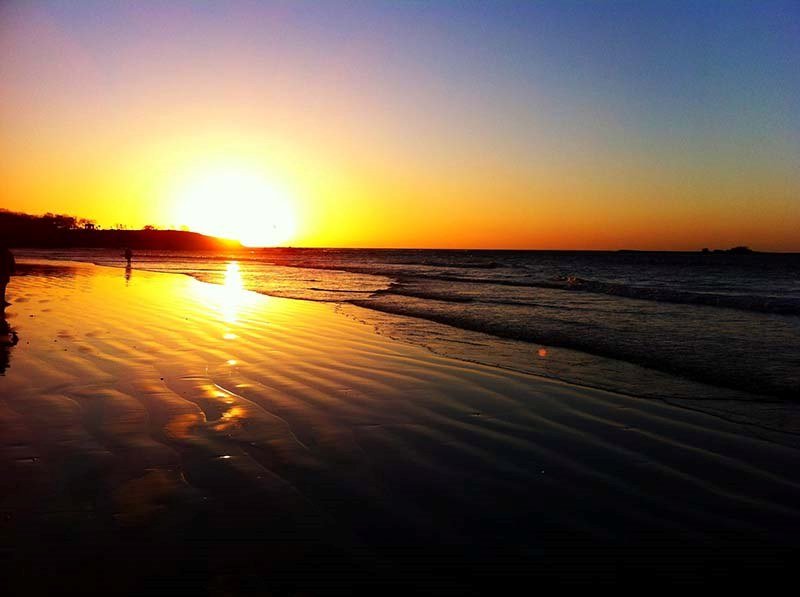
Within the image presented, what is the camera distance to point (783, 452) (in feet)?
18.7

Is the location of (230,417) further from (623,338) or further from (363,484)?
(623,338)

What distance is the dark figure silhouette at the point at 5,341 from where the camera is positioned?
8712mm

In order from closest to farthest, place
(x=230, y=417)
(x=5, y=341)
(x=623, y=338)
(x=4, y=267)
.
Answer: (x=230, y=417) < (x=5, y=341) < (x=623, y=338) < (x=4, y=267)

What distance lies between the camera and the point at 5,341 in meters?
10.7

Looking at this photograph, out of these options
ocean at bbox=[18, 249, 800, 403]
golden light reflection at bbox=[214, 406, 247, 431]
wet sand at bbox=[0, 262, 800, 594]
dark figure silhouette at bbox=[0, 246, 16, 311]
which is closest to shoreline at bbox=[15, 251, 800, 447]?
ocean at bbox=[18, 249, 800, 403]

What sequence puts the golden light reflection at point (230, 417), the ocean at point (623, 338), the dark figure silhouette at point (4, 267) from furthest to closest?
1. the dark figure silhouette at point (4, 267)
2. the ocean at point (623, 338)
3. the golden light reflection at point (230, 417)

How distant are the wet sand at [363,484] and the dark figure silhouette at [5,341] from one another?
0.71 ft

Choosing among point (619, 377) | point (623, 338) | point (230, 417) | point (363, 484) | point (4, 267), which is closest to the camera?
point (363, 484)

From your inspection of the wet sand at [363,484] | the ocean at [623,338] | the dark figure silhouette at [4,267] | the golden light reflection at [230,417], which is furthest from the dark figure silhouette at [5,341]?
the ocean at [623,338]

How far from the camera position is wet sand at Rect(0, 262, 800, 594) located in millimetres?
3367

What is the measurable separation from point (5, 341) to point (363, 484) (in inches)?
381

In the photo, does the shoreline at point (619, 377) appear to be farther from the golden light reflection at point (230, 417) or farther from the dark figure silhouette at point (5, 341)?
the dark figure silhouette at point (5, 341)

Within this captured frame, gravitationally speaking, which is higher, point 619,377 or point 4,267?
point 4,267

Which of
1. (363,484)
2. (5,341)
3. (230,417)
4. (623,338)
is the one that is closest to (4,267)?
(5,341)
